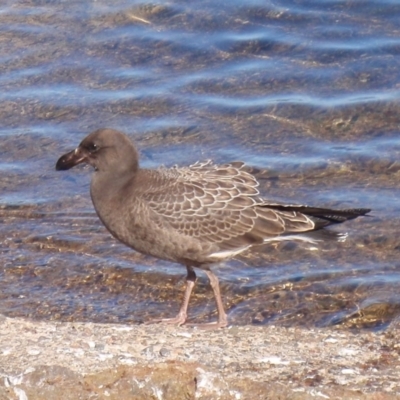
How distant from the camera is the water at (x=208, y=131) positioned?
322 inches

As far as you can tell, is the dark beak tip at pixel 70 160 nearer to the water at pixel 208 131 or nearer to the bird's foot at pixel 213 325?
the water at pixel 208 131

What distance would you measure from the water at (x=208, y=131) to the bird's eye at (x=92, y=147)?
1164 mm

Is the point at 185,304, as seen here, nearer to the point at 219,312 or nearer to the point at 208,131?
the point at 219,312

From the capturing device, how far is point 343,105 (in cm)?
1120

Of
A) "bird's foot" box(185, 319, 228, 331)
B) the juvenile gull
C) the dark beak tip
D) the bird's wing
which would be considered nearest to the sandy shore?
"bird's foot" box(185, 319, 228, 331)

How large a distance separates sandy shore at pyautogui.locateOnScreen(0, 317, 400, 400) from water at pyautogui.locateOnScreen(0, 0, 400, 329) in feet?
4.00

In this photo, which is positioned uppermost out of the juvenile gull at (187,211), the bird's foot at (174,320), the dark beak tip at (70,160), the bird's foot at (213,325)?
the dark beak tip at (70,160)

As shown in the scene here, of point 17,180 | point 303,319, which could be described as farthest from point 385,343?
point 17,180

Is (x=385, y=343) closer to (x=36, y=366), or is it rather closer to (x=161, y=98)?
(x=36, y=366)

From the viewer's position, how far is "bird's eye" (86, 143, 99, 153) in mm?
7693

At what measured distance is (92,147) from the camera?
7.71 meters

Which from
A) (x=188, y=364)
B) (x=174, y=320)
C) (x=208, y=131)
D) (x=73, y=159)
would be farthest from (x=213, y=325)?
(x=208, y=131)

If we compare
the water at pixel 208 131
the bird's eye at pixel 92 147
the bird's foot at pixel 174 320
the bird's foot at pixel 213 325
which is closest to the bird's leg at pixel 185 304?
the bird's foot at pixel 174 320

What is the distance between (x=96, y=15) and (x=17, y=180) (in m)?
4.00
